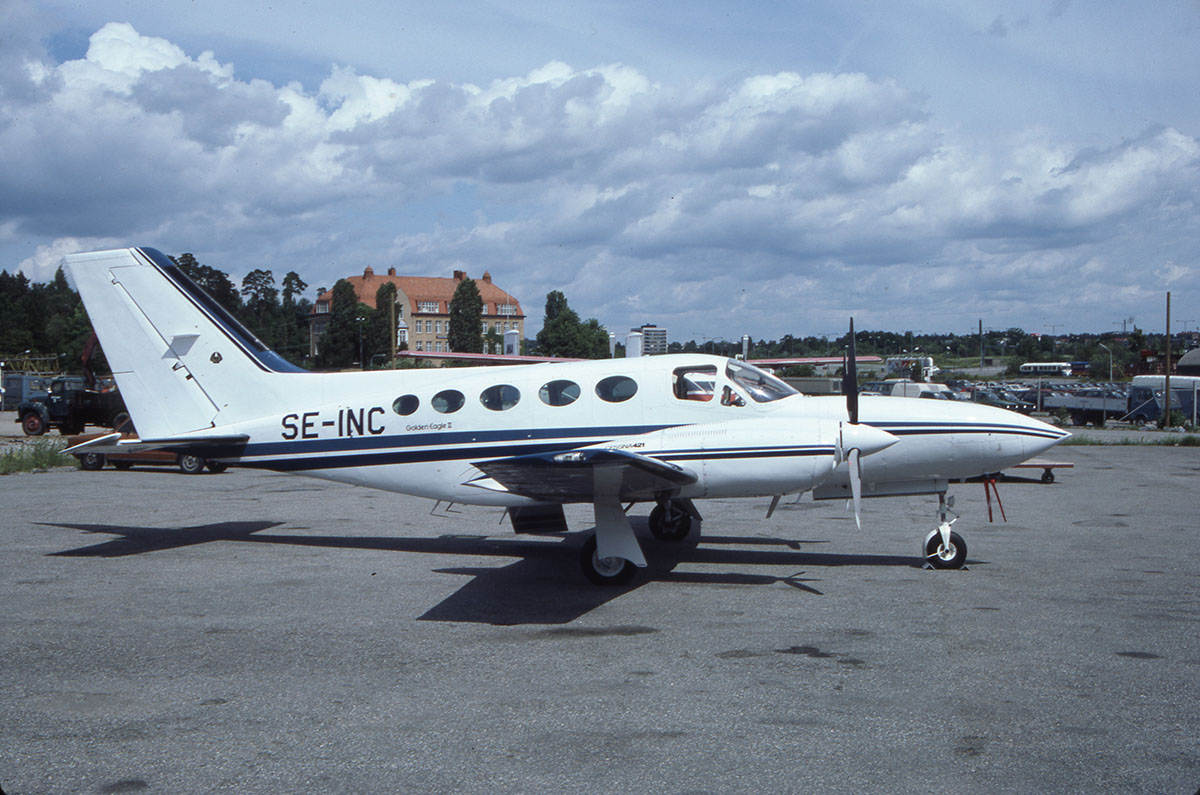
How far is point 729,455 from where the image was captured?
9.52 m

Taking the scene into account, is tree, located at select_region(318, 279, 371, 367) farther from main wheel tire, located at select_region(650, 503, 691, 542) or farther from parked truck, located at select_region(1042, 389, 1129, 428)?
main wheel tire, located at select_region(650, 503, 691, 542)

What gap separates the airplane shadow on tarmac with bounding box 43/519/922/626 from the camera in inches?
345

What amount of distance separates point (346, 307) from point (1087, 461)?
270 feet

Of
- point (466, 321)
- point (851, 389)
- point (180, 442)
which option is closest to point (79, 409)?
point (180, 442)

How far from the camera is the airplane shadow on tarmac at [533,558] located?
8758 millimetres

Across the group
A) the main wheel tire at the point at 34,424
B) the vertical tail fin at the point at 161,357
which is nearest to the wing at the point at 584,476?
the vertical tail fin at the point at 161,357

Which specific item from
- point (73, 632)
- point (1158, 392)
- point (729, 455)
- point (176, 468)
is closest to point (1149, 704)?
point (729, 455)

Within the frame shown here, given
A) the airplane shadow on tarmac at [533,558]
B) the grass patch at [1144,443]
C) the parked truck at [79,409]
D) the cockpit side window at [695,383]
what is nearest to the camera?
the airplane shadow on tarmac at [533,558]

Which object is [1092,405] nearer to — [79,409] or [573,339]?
[573,339]

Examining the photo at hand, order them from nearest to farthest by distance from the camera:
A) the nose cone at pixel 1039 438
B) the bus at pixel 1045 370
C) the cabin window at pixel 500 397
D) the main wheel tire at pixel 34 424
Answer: the nose cone at pixel 1039 438, the cabin window at pixel 500 397, the main wheel tire at pixel 34 424, the bus at pixel 1045 370

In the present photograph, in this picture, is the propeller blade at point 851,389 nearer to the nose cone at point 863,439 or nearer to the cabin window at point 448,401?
the nose cone at point 863,439

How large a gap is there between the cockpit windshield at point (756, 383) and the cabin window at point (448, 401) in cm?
334

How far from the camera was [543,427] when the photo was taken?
1052 centimetres

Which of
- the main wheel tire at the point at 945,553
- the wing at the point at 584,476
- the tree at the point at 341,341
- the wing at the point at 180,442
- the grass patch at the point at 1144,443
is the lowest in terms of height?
the grass patch at the point at 1144,443
